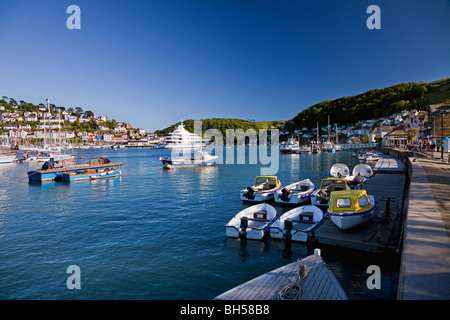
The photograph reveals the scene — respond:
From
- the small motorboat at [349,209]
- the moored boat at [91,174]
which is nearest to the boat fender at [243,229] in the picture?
the small motorboat at [349,209]

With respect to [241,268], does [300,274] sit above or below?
above

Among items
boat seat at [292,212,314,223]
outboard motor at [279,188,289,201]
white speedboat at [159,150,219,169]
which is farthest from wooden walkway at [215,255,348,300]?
white speedboat at [159,150,219,169]

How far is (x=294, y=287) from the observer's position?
798 cm

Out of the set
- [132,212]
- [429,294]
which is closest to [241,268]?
[429,294]

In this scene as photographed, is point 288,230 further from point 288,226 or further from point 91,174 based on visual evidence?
point 91,174

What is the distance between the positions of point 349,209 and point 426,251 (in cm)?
674

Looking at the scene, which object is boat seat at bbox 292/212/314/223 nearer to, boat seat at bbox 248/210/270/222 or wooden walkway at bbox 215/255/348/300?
boat seat at bbox 248/210/270/222

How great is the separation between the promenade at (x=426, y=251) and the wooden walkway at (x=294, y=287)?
197 cm

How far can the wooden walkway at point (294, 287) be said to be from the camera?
7.63m

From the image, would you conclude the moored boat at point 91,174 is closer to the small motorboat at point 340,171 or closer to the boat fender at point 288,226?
the small motorboat at point 340,171

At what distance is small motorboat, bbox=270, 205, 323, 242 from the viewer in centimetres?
1509
